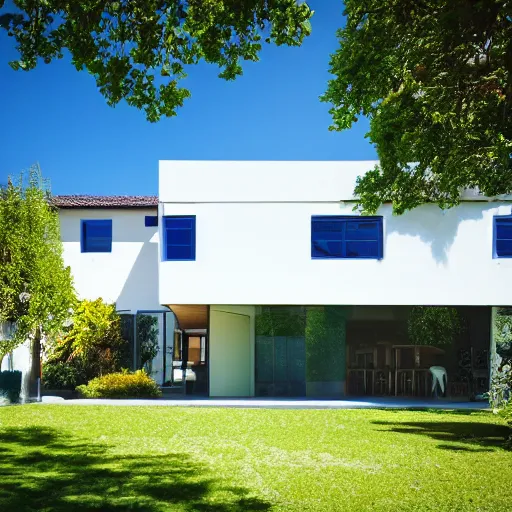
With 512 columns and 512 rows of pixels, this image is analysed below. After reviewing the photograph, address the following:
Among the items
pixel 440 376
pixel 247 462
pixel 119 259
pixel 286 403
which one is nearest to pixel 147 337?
pixel 119 259

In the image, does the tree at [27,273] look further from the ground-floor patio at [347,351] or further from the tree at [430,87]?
the tree at [430,87]

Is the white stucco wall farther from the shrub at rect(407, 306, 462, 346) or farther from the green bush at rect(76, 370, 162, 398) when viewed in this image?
the green bush at rect(76, 370, 162, 398)

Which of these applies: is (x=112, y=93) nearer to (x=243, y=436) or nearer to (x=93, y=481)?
(x=93, y=481)

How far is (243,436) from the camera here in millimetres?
16641

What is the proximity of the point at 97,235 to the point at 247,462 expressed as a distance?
2057 centimetres

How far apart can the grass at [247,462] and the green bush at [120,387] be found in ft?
19.1

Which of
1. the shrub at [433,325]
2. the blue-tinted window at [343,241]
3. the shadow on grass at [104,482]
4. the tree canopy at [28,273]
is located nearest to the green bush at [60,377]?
the tree canopy at [28,273]

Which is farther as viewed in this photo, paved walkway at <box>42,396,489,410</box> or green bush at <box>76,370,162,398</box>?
green bush at <box>76,370,162,398</box>

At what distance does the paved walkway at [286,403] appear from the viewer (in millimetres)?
24688

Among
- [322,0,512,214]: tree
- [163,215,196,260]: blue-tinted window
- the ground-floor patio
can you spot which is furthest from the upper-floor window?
[163,215,196,260]: blue-tinted window

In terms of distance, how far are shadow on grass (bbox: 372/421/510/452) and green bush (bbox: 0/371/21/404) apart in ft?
35.3

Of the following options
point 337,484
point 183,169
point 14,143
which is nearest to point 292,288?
point 183,169

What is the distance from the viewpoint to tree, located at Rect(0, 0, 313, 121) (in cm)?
865

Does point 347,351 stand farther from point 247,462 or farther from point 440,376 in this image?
point 247,462
